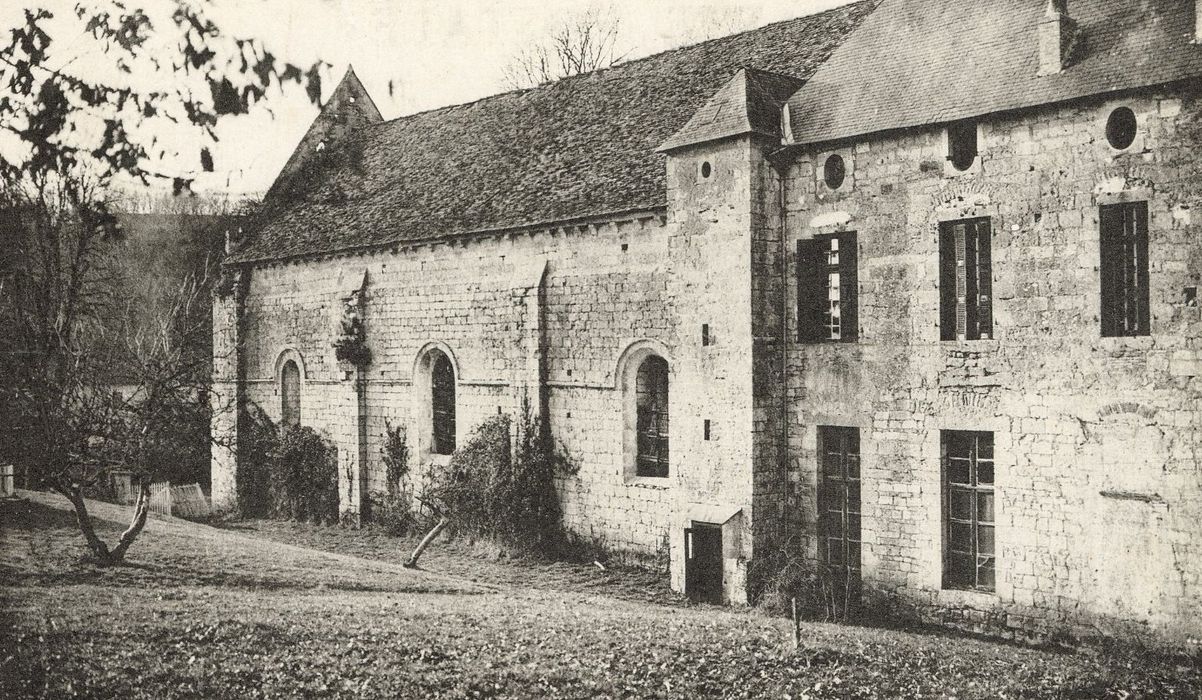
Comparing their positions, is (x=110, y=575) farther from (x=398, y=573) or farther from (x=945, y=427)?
(x=945, y=427)

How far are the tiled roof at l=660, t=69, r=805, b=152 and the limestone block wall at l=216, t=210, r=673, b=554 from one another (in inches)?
76.7

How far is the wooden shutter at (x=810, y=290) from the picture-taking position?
A: 15.6 m

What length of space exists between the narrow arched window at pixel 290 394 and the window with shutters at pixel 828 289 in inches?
664

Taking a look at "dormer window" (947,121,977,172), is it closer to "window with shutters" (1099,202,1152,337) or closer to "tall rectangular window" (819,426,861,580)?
"window with shutters" (1099,202,1152,337)

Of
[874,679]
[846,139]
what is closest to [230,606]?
[874,679]

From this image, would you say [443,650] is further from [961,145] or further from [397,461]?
[397,461]

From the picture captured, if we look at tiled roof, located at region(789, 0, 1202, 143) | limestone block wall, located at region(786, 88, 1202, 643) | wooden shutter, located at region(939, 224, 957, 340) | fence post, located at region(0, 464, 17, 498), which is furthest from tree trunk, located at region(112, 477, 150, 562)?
wooden shutter, located at region(939, 224, 957, 340)

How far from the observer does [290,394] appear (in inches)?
1080

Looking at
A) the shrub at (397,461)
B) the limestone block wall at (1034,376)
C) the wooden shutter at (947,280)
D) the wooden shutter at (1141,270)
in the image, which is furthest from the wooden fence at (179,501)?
the wooden shutter at (1141,270)

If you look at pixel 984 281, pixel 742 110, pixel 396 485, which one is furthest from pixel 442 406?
pixel 984 281

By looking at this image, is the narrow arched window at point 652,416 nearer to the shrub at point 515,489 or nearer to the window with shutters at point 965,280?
the shrub at point 515,489

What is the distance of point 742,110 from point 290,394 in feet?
56.9

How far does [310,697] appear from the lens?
9.03 m

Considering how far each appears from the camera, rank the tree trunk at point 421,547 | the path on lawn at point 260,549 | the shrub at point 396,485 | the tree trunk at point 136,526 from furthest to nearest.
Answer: the shrub at point 396,485 < the tree trunk at point 421,547 < the path on lawn at point 260,549 < the tree trunk at point 136,526
